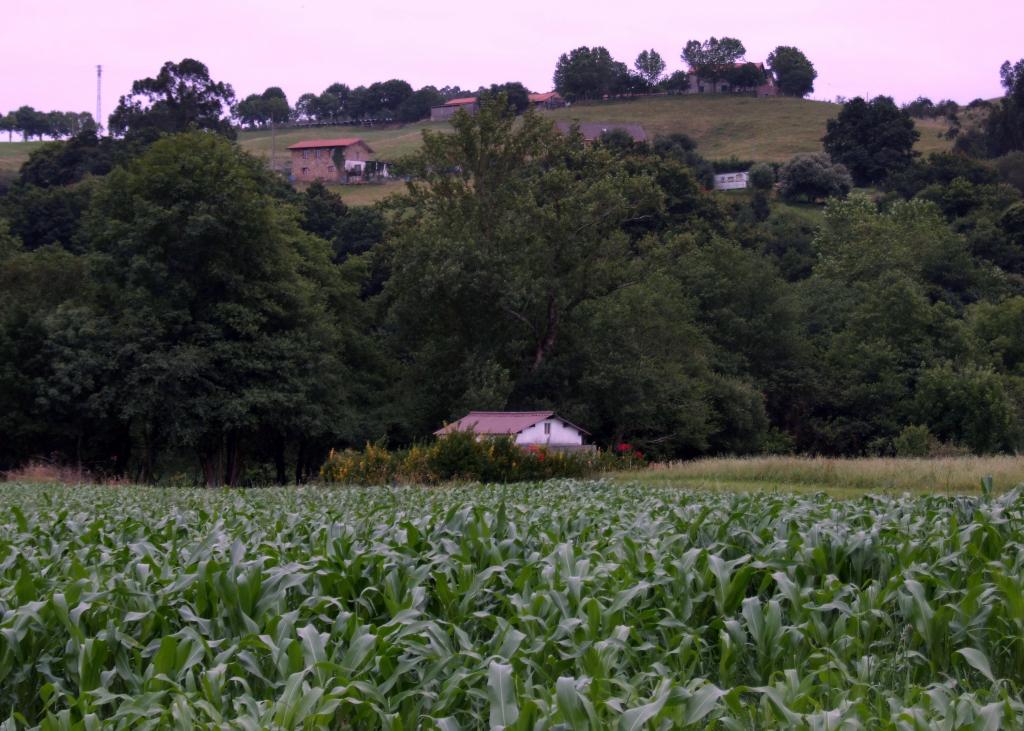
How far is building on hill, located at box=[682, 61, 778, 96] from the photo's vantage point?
144m

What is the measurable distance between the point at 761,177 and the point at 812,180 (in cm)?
432

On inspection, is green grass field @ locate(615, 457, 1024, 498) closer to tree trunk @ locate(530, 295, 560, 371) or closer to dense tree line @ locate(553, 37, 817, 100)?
tree trunk @ locate(530, 295, 560, 371)

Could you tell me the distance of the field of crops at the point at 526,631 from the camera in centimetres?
483

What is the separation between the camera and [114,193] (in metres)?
44.3

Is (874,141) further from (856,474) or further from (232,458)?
(856,474)

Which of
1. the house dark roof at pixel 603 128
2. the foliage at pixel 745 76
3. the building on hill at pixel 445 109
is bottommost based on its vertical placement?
the house dark roof at pixel 603 128

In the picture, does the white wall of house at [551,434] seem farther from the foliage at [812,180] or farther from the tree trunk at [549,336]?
the foliage at [812,180]

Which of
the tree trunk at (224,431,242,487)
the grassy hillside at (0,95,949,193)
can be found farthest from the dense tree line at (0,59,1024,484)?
the grassy hillside at (0,95,949,193)

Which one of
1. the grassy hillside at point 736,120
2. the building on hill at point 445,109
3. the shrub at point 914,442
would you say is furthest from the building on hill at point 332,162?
the shrub at point 914,442

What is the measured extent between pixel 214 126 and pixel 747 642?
83.0 m

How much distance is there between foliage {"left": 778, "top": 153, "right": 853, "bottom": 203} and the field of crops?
286 feet

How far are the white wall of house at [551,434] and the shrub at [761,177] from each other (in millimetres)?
57813

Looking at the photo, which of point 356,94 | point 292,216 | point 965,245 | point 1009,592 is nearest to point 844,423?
point 965,245

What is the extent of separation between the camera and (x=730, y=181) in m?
99.6
